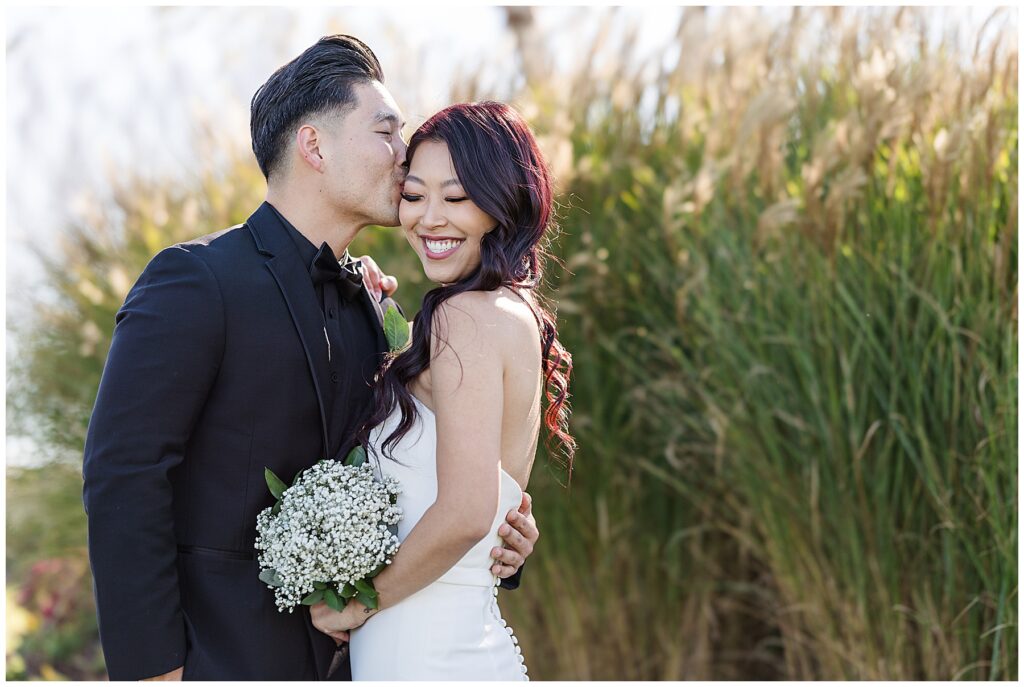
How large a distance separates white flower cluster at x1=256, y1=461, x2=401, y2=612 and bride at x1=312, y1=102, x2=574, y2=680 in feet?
0.24

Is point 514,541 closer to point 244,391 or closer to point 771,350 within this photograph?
point 244,391

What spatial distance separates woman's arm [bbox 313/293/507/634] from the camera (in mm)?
2168

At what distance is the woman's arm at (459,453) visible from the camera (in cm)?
217

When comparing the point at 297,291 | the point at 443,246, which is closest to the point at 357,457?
the point at 297,291

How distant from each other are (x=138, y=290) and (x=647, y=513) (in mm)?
2750

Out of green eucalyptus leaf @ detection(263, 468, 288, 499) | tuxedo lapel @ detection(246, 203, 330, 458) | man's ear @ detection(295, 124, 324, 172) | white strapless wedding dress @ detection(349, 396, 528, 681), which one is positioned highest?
man's ear @ detection(295, 124, 324, 172)

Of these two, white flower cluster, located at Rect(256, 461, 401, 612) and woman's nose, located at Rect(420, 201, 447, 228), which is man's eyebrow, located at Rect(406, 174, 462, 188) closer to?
woman's nose, located at Rect(420, 201, 447, 228)

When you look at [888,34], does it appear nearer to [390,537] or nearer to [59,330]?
[390,537]

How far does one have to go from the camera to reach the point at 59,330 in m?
5.28

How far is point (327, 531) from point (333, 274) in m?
0.65

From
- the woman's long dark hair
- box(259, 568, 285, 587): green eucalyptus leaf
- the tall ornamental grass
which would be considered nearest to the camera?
box(259, 568, 285, 587): green eucalyptus leaf

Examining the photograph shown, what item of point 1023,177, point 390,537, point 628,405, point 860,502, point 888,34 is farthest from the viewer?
point 628,405

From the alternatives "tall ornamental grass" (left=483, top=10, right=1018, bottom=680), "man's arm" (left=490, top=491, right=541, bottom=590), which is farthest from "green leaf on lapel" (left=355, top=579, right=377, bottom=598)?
"tall ornamental grass" (left=483, top=10, right=1018, bottom=680)

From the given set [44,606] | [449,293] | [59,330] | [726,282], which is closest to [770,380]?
[726,282]
